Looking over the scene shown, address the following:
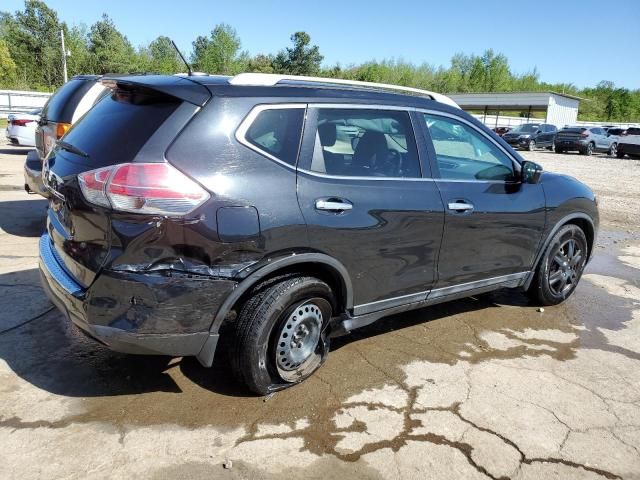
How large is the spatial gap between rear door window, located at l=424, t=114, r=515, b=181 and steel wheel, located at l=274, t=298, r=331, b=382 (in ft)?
4.66

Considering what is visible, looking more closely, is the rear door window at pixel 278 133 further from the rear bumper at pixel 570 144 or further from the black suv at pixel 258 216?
the rear bumper at pixel 570 144

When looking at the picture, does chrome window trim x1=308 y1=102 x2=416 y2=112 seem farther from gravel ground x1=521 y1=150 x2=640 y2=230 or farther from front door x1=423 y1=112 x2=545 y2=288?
gravel ground x1=521 y1=150 x2=640 y2=230

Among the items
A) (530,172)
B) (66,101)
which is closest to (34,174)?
(66,101)

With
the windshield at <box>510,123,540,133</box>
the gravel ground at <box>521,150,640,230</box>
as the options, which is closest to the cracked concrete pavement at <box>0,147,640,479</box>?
the gravel ground at <box>521,150,640,230</box>

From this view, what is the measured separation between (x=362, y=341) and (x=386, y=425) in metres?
1.14

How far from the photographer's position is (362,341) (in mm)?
4117

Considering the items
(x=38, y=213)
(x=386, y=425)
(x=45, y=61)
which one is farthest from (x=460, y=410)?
(x=45, y=61)

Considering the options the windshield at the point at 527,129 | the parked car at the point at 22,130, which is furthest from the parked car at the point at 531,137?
Answer: the parked car at the point at 22,130

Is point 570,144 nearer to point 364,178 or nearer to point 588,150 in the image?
point 588,150

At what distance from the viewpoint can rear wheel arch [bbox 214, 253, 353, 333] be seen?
286 cm

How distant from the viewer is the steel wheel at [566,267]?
4.99 metres

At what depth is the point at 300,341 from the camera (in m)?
3.32

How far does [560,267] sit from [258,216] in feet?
11.3

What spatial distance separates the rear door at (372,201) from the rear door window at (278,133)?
68mm
